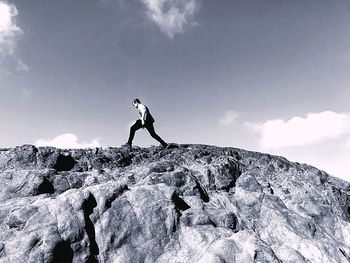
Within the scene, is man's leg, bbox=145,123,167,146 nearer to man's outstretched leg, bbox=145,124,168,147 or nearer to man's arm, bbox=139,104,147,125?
man's outstretched leg, bbox=145,124,168,147

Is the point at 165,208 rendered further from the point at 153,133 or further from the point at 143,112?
the point at 143,112

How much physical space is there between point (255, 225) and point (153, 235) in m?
5.02

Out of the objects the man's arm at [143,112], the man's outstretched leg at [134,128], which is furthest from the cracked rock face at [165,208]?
the man's arm at [143,112]

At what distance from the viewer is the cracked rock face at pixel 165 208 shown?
901 centimetres

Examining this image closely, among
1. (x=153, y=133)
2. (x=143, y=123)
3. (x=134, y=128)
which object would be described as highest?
(x=143, y=123)

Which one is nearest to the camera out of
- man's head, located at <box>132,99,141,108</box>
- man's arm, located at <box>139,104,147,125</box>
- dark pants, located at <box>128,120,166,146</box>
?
man's arm, located at <box>139,104,147,125</box>

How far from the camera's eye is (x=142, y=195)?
10.8 m

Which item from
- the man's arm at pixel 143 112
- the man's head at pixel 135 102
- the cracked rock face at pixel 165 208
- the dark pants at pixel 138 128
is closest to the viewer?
the cracked rock face at pixel 165 208

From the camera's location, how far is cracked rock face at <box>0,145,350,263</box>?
901 cm

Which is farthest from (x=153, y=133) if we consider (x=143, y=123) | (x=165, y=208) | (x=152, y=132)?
(x=165, y=208)

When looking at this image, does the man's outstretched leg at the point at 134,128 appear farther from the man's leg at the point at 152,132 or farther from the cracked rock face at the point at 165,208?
the cracked rock face at the point at 165,208

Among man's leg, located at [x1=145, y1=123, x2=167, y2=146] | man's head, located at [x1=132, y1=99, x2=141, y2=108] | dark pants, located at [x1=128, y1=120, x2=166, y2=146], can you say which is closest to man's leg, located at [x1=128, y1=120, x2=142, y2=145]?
dark pants, located at [x1=128, y1=120, x2=166, y2=146]

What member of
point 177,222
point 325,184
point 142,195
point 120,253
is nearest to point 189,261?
point 177,222

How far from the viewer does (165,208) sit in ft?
34.1
